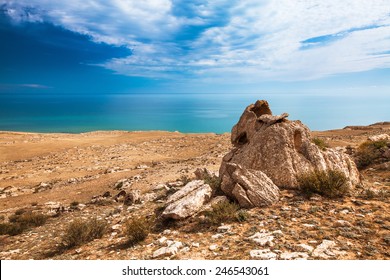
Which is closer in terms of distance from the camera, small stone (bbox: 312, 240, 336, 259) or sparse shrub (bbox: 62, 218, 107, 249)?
small stone (bbox: 312, 240, 336, 259)

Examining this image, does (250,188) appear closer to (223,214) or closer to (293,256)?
(223,214)

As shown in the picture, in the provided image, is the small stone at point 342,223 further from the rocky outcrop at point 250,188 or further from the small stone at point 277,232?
the rocky outcrop at point 250,188

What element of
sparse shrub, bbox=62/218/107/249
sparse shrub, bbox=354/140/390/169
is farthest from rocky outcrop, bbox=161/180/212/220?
sparse shrub, bbox=354/140/390/169

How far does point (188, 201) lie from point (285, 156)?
4399 millimetres

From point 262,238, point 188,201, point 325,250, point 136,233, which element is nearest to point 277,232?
point 262,238

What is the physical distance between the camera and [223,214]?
7.62 m

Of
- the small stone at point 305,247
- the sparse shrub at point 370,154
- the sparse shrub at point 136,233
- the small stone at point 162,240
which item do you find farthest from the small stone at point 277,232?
the sparse shrub at point 370,154

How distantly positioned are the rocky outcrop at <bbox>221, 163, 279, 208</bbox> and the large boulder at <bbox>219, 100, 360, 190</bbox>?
0.22m

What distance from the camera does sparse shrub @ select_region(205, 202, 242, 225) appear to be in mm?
7568

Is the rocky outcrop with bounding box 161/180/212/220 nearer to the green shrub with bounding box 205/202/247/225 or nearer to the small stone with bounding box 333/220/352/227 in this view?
the green shrub with bounding box 205/202/247/225

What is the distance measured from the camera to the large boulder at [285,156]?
31.9 ft

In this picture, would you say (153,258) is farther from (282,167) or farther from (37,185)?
(37,185)

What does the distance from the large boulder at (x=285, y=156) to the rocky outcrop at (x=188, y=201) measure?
989mm
